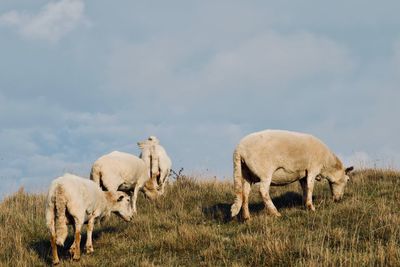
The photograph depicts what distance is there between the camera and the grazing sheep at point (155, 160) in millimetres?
17516

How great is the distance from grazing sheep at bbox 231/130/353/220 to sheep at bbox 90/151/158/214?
3552 mm

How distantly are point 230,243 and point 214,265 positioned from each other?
1.20 m

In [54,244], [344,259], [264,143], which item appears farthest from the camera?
[264,143]

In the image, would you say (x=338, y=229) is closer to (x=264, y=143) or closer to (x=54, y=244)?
(x=264, y=143)

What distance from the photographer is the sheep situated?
13.2m

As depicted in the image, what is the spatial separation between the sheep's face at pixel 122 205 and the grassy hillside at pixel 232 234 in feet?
0.86

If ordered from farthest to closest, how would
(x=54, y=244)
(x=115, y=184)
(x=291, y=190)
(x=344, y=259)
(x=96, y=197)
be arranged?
(x=291, y=190) < (x=115, y=184) < (x=96, y=197) < (x=54, y=244) < (x=344, y=259)

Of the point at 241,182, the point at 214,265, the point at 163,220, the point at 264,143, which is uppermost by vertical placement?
the point at 264,143

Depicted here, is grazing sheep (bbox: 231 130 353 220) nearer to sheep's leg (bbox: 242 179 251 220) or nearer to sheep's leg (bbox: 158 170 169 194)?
sheep's leg (bbox: 242 179 251 220)

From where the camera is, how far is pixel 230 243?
9.29m

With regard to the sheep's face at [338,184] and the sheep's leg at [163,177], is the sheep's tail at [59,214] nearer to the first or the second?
the sheep's face at [338,184]

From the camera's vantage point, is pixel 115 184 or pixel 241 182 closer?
pixel 241 182

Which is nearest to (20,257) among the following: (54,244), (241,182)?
(54,244)

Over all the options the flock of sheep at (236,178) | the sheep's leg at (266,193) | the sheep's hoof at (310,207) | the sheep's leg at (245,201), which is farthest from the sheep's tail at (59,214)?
the sheep's hoof at (310,207)
